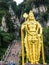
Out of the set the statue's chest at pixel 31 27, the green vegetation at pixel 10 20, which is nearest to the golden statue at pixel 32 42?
the statue's chest at pixel 31 27

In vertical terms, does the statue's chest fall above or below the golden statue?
above

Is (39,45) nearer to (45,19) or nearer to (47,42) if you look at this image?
(47,42)

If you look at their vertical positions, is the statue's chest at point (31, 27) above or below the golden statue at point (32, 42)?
above

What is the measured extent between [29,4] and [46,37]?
20149 millimetres

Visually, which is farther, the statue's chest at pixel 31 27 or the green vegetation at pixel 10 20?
the green vegetation at pixel 10 20

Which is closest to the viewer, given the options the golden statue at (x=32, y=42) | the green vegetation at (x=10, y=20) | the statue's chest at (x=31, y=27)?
the golden statue at (x=32, y=42)

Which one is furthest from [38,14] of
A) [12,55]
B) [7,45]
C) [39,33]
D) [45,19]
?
[39,33]

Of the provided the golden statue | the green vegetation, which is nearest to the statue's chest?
the golden statue

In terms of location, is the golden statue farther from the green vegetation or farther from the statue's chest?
the green vegetation

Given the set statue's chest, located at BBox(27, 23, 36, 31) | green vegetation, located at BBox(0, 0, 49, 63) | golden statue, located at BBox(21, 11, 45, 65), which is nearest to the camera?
golden statue, located at BBox(21, 11, 45, 65)

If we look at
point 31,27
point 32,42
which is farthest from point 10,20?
point 32,42

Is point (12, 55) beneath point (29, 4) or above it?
beneath

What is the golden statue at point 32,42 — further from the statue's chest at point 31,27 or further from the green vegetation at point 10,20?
the green vegetation at point 10,20

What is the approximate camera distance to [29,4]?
4638 centimetres
